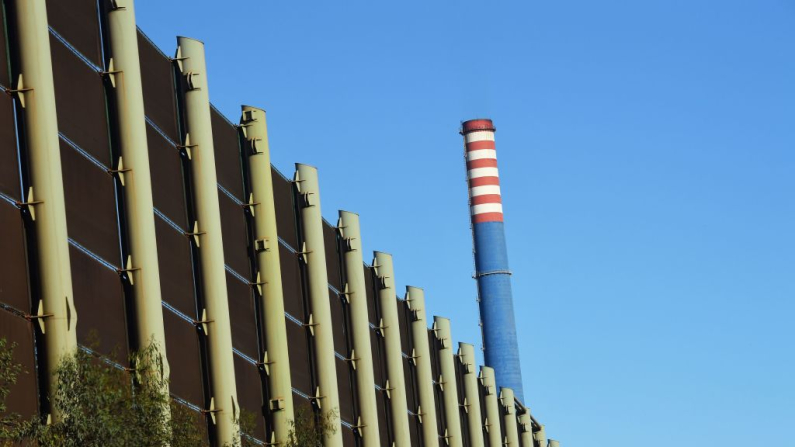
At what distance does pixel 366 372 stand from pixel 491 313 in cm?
6378

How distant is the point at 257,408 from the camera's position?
2788 centimetres

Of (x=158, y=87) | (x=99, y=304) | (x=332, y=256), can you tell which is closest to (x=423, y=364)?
(x=332, y=256)

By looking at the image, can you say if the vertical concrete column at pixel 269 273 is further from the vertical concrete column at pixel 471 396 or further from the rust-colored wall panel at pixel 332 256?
the vertical concrete column at pixel 471 396

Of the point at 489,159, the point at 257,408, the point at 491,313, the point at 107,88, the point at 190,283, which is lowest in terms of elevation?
the point at 257,408

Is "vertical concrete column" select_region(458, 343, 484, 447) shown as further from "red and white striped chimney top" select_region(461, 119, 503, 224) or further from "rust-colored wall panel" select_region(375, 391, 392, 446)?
"red and white striped chimney top" select_region(461, 119, 503, 224)

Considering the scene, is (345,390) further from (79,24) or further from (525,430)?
(525,430)

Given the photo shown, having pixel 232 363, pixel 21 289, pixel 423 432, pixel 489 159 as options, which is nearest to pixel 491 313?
pixel 489 159

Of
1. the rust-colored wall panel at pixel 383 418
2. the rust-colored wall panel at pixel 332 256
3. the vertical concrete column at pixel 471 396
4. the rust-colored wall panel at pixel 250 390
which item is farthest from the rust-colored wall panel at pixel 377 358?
the rust-colored wall panel at pixel 250 390

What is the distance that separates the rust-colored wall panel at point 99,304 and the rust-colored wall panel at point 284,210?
864 centimetres

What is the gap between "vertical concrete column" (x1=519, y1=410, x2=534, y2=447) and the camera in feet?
174

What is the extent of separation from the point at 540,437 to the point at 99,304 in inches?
1448

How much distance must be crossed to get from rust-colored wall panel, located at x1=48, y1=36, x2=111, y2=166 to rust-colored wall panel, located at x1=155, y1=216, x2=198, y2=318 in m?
2.15

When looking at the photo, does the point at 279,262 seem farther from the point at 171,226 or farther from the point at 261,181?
the point at 171,226

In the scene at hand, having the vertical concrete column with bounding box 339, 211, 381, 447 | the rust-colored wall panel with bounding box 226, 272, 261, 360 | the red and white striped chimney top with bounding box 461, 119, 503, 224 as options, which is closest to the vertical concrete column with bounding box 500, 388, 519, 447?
the vertical concrete column with bounding box 339, 211, 381, 447
